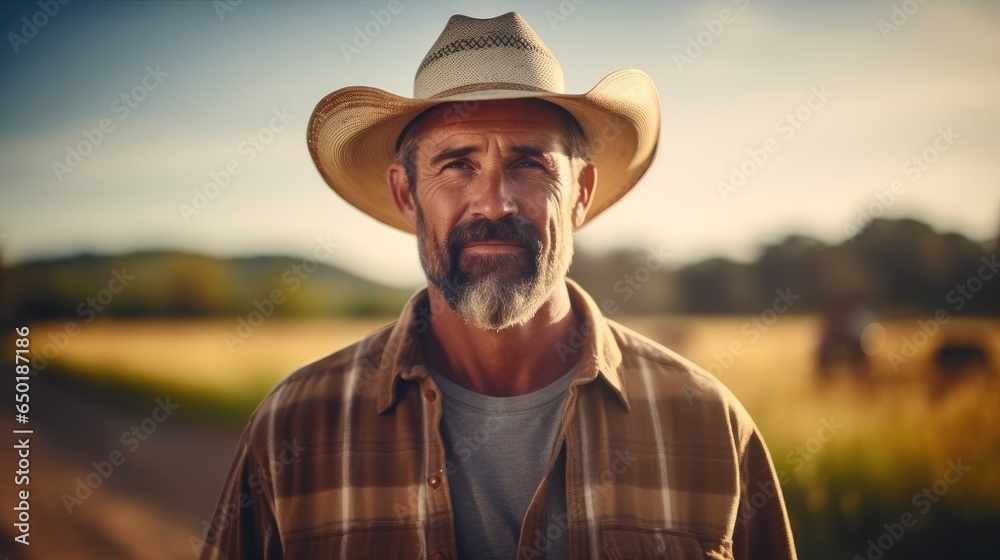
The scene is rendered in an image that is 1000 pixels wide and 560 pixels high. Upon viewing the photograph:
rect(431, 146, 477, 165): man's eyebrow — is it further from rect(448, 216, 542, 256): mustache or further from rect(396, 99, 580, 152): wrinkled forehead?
rect(448, 216, 542, 256): mustache

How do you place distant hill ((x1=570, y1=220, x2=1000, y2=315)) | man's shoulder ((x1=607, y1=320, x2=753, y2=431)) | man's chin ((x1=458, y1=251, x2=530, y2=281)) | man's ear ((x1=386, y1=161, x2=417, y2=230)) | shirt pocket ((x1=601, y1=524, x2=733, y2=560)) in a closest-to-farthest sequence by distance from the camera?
shirt pocket ((x1=601, y1=524, x2=733, y2=560)) < man's chin ((x1=458, y1=251, x2=530, y2=281)) < man's shoulder ((x1=607, y1=320, x2=753, y2=431)) < man's ear ((x1=386, y1=161, x2=417, y2=230)) < distant hill ((x1=570, y1=220, x2=1000, y2=315))

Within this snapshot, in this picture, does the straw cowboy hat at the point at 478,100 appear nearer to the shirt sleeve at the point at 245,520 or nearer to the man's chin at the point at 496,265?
the man's chin at the point at 496,265

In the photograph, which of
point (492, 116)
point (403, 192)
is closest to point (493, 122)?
point (492, 116)

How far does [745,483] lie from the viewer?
2.20 meters

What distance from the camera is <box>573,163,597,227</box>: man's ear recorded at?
245 centimetres

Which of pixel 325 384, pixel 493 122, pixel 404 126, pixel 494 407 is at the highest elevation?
pixel 404 126

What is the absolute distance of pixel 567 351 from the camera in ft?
7.55

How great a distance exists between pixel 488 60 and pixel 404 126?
0.44 m

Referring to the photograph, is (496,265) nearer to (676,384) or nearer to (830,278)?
(676,384)

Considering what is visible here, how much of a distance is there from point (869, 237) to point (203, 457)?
4.38 m

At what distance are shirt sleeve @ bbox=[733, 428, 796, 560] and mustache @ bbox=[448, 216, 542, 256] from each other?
1125 mm

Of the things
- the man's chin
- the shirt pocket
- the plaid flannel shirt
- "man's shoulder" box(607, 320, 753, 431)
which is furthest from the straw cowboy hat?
the shirt pocket

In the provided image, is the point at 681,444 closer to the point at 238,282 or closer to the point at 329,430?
the point at 329,430

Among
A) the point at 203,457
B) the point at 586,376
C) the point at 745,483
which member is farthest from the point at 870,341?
the point at 203,457
